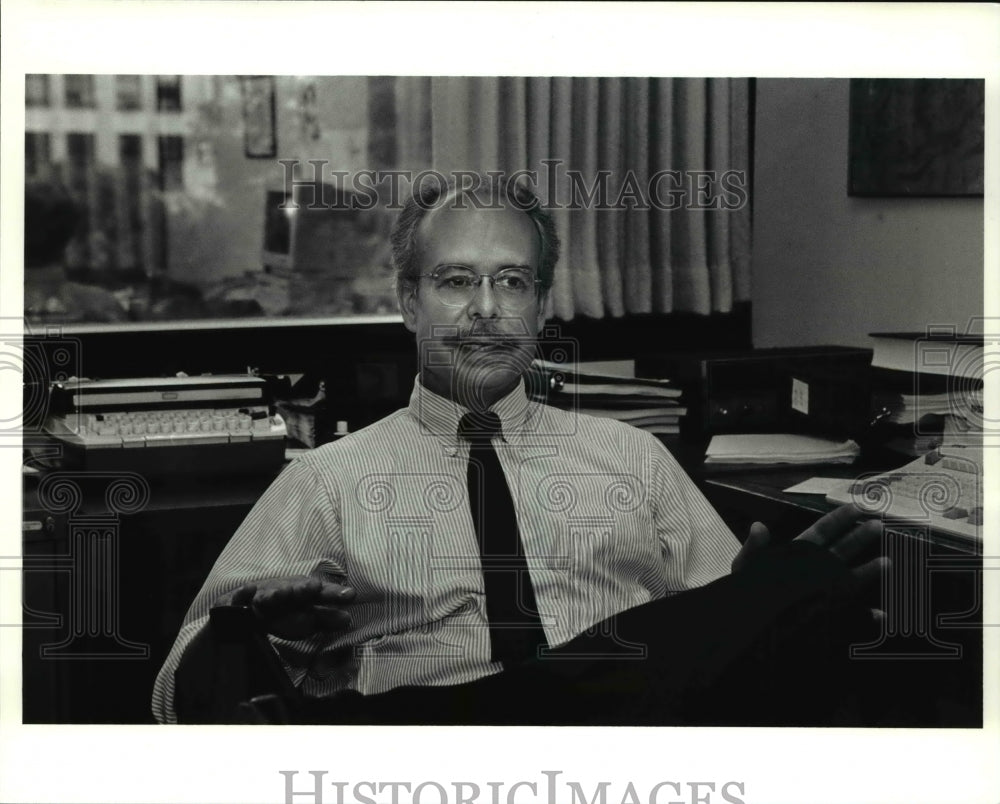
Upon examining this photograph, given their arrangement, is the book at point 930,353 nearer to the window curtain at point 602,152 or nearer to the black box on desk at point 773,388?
the black box on desk at point 773,388

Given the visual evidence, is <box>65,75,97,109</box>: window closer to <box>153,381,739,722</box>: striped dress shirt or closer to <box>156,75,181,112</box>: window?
<box>156,75,181,112</box>: window

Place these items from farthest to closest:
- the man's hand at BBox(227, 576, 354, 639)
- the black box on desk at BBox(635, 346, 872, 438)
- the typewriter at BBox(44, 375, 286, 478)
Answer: the black box on desk at BBox(635, 346, 872, 438), the typewriter at BBox(44, 375, 286, 478), the man's hand at BBox(227, 576, 354, 639)

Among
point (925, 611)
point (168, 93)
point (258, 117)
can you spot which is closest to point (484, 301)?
point (258, 117)

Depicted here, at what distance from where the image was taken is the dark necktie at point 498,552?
1.95 m

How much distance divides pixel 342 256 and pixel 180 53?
408 millimetres

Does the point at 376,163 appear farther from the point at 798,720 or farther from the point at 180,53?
the point at 798,720

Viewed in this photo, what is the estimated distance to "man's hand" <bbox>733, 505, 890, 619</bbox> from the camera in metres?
2.03

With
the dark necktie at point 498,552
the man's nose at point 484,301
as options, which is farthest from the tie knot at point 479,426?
the man's nose at point 484,301

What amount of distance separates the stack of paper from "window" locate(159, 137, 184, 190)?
3.24 feet

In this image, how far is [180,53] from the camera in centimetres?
198

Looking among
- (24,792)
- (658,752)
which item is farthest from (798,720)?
(24,792)

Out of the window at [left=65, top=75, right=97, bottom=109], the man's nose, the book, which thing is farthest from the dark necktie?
the window at [left=65, top=75, right=97, bottom=109]

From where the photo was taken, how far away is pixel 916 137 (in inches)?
83.9

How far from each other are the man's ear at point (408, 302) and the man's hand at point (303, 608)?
44cm
